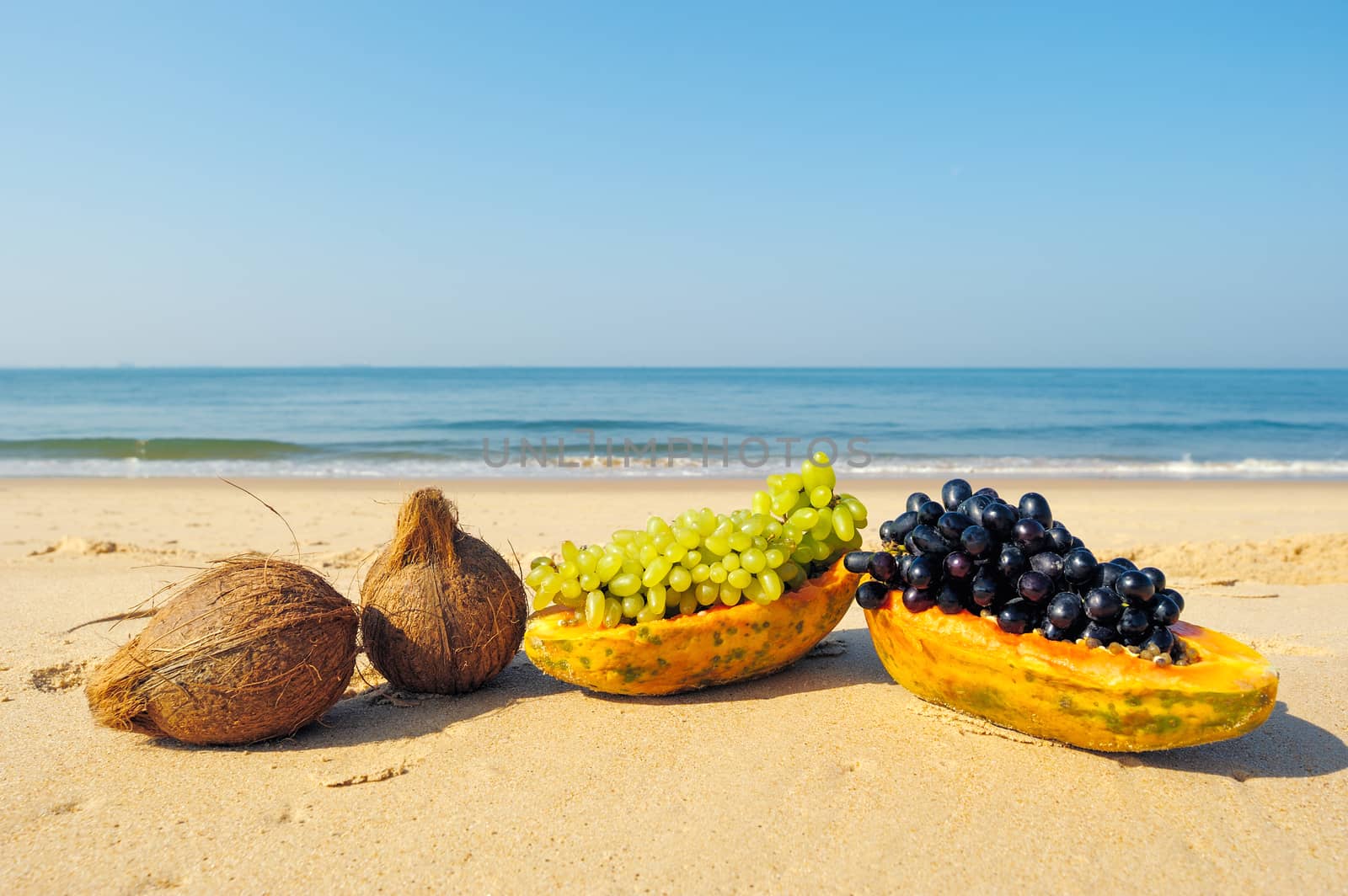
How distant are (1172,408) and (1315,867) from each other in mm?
40784

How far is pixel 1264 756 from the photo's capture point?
122 inches

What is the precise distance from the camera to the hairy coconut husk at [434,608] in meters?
3.57

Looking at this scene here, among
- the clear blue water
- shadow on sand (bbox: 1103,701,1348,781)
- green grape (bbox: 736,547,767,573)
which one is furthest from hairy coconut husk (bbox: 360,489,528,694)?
the clear blue water

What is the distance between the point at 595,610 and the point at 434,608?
2.31 ft

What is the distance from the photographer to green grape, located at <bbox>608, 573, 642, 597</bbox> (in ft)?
11.6

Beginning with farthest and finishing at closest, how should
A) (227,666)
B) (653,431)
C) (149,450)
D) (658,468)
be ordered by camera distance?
(653,431) < (149,450) < (658,468) < (227,666)

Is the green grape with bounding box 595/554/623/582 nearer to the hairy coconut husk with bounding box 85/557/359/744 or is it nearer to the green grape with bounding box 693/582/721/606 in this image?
the green grape with bounding box 693/582/721/606

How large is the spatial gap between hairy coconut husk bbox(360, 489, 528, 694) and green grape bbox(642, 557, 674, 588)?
0.68 meters

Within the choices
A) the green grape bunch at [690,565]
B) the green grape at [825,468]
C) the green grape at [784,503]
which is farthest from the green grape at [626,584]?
the green grape at [825,468]

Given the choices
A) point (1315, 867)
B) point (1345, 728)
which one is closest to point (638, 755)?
point (1315, 867)

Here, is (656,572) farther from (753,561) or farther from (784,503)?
(784,503)

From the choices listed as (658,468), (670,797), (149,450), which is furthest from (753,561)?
(149,450)

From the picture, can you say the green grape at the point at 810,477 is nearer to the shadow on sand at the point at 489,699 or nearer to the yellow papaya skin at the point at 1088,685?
the yellow papaya skin at the point at 1088,685

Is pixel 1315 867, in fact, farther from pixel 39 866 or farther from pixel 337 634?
pixel 39 866
